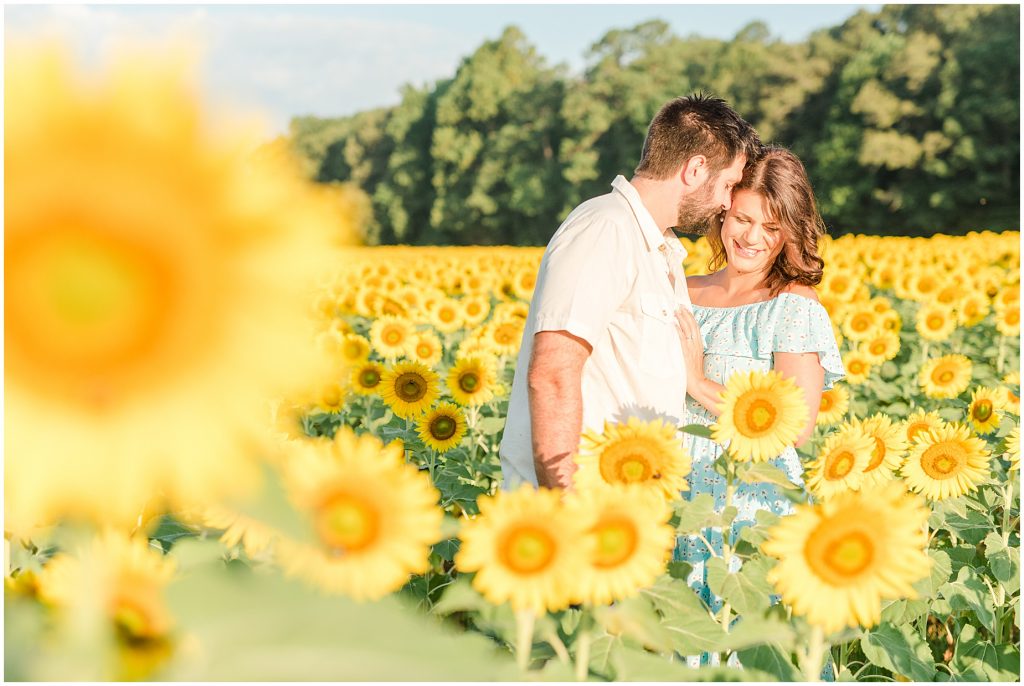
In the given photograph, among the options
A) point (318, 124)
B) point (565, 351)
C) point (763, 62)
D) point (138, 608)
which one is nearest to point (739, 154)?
point (565, 351)

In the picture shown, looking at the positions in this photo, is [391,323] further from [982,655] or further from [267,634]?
[267,634]

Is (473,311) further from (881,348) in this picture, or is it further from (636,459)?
(636,459)

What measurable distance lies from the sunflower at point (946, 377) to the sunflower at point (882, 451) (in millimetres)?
3401

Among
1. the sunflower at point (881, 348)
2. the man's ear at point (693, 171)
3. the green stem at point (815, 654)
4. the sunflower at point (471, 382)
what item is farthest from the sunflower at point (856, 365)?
the green stem at point (815, 654)

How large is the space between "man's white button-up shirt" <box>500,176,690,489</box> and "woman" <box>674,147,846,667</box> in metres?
0.24

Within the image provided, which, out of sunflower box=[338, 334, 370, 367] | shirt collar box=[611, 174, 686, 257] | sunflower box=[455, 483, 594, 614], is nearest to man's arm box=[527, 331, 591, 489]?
shirt collar box=[611, 174, 686, 257]

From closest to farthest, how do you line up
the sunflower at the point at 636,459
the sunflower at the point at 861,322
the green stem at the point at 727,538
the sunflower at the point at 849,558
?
1. the sunflower at the point at 849,558
2. the sunflower at the point at 636,459
3. the green stem at the point at 727,538
4. the sunflower at the point at 861,322

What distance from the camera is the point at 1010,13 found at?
33.8 meters

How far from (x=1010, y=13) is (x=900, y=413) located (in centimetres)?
3433

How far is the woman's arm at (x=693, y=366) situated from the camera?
2.79 m

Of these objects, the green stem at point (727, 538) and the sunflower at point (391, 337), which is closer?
the green stem at point (727, 538)

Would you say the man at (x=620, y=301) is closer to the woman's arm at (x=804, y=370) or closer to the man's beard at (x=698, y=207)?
the man's beard at (x=698, y=207)

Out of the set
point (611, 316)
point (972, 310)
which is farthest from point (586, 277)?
point (972, 310)

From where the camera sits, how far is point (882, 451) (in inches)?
90.1
